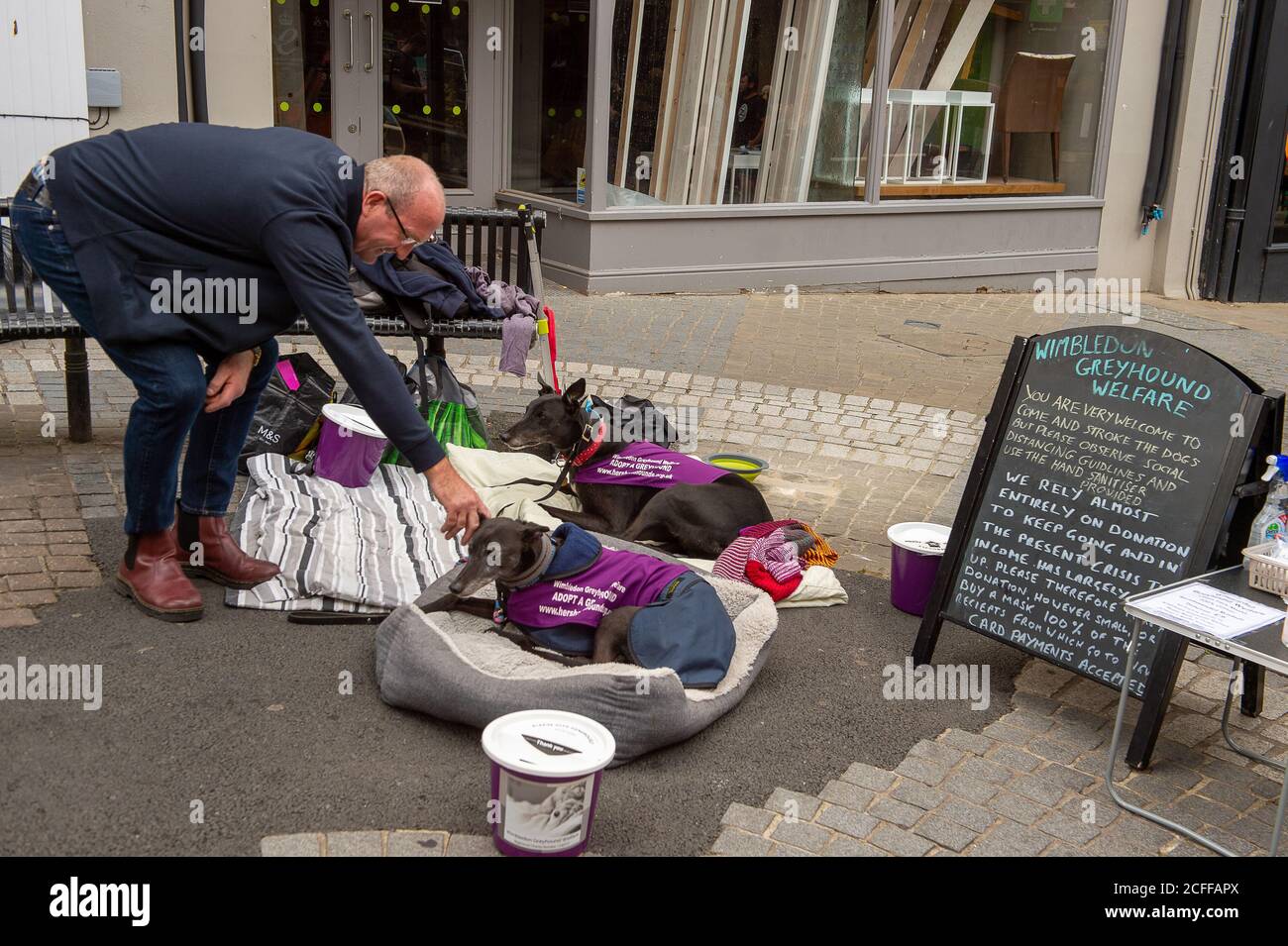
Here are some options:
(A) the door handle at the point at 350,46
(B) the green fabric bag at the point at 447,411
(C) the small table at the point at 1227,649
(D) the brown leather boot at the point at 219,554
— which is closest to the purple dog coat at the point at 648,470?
(B) the green fabric bag at the point at 447,411

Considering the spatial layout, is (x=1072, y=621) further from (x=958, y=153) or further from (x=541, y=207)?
(x=958, y=153)

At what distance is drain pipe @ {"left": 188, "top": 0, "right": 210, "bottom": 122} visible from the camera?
8.59 m

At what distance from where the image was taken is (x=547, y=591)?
393 cm

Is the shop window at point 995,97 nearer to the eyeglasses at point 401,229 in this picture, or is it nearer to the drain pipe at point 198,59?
the drain pipe at point 198,59

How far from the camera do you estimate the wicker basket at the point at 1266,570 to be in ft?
11.3

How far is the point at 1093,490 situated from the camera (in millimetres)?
4027

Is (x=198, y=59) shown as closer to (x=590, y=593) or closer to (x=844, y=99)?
(x=844, y=99)

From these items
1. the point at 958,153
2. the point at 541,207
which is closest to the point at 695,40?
the point at 541,207

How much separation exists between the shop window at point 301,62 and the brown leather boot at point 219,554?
6.05m

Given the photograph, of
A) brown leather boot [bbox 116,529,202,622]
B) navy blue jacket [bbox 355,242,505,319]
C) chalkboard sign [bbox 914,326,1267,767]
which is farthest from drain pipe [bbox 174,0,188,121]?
chalkboard sign [bbox 914,326,1267,767]

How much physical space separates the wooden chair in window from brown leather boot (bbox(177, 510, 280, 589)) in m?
9.29

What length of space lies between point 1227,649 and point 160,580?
3298 mm

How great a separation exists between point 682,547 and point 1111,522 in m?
1.71
